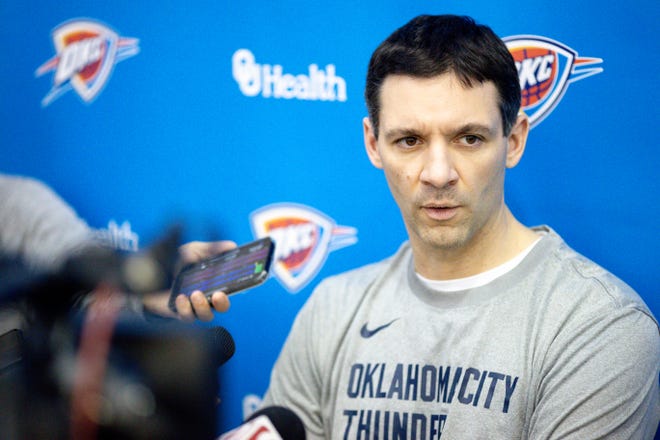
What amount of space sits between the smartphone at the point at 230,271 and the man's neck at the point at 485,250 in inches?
11.7

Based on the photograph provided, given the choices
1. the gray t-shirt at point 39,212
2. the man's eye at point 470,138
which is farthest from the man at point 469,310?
the gray t-shirt at point 39,212

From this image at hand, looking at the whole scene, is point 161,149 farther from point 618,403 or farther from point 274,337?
point 618,403

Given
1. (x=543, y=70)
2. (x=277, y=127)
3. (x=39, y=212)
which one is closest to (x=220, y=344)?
(x=543, y=70)

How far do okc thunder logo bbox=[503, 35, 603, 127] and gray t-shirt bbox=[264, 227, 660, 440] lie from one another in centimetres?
25

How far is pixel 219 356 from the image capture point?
0.63 meters

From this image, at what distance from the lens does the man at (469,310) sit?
45.8 inches

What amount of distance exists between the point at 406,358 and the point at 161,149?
0.90 metres

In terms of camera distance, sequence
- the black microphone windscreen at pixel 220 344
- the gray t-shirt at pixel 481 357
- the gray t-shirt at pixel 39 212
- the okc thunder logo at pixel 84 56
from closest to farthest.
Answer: the black microphone windscreen at pixel 220 344, the gray t-shirt at pixel 481 357, the gray t-shirt at pixel 39 212, the okc thunder logo at pixel 84 56

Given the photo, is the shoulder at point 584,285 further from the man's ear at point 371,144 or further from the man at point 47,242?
the man at point 47,242

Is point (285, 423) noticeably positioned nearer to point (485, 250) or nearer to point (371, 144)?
A: point (485, 250)

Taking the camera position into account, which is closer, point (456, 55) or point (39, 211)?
point (456, 55)

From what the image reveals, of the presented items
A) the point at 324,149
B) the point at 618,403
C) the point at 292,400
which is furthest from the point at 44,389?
the point at 324,149

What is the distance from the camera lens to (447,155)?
1.29 metres

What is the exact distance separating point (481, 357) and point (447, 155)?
331mm
